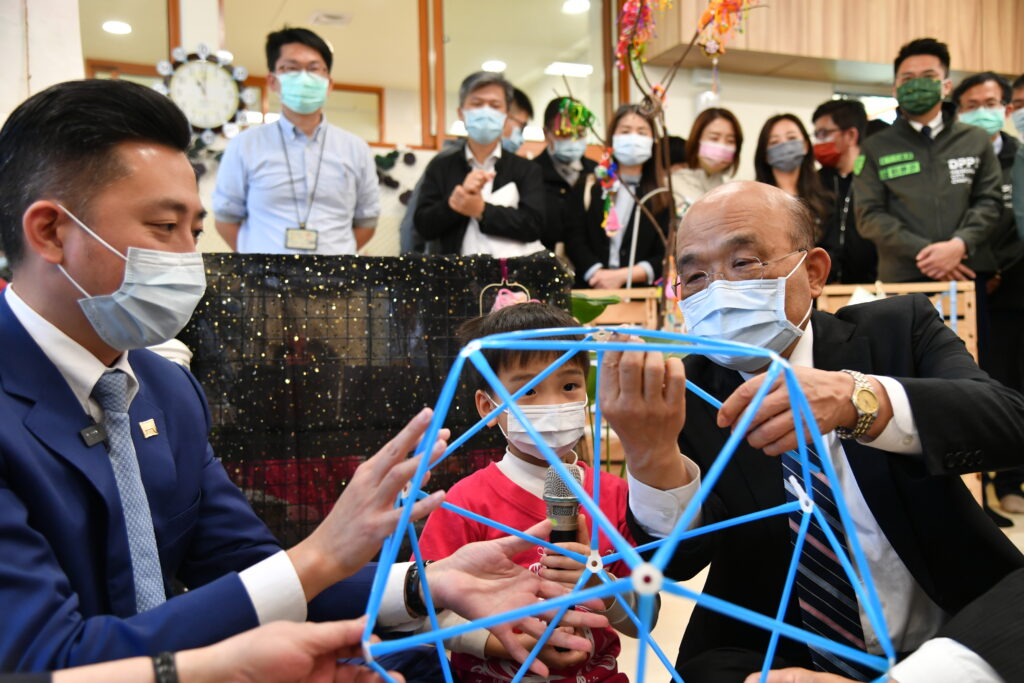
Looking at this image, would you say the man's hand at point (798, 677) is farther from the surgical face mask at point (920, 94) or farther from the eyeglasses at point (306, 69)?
the surgical face mask at point (920, 94)

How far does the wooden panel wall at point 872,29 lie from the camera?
5.88 metres

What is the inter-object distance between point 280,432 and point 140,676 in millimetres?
1526

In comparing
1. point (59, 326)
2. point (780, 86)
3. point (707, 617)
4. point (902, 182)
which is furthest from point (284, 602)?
point (780, 86)

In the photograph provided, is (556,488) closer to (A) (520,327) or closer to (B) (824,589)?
(B) (824,589)

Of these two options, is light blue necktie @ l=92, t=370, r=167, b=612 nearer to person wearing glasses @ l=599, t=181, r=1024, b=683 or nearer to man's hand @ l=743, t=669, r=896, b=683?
person wearing glasses @ l=599, t=181, r=1024, b=683

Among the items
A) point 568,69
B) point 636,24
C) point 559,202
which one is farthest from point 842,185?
point 568,69

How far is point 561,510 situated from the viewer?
46.1 inches

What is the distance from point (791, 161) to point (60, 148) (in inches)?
142

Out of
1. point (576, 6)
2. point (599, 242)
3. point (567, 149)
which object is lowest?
point (599, 242)

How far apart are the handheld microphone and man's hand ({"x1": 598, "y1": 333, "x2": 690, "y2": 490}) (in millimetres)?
131

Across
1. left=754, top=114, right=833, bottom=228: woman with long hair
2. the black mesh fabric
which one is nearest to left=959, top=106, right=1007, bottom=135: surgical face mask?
left=754, top=114, right=833, bottom=228: woman with long hair

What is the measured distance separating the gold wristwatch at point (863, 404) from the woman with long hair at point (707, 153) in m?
2.94

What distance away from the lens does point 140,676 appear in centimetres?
77

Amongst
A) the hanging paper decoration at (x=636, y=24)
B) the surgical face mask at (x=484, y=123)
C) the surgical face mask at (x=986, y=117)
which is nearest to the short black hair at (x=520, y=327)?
the hanging paper decoration at (x=636, y=24)
